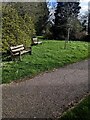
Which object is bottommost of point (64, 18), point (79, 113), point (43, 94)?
point (64, 18)

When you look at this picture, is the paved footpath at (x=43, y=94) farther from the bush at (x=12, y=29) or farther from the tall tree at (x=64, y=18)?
the tall tree at (x=64, y=18)

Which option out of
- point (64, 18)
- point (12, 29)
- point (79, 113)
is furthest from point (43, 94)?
point (64, 18)

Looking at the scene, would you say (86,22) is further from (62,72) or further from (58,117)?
(58,117)

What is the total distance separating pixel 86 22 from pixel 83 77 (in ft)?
111

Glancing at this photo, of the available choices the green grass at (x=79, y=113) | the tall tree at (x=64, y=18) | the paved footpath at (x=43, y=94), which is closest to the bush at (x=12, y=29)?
the paved footpath at (x=43, y=94)

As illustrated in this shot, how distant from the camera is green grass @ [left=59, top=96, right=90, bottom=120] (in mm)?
5949

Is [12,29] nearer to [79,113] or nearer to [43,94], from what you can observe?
[43,94]

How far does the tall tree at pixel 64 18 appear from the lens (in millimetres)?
38375

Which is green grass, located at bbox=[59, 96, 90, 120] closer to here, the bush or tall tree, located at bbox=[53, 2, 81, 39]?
the bush

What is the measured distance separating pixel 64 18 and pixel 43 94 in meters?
34.4

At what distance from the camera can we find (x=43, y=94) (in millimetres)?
7922

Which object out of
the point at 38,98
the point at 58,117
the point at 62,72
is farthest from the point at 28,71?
the point at 58,117

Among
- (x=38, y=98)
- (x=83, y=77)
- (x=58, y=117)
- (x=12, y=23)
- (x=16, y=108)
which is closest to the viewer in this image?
(x=58, y=117)

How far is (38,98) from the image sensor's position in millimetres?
7480
